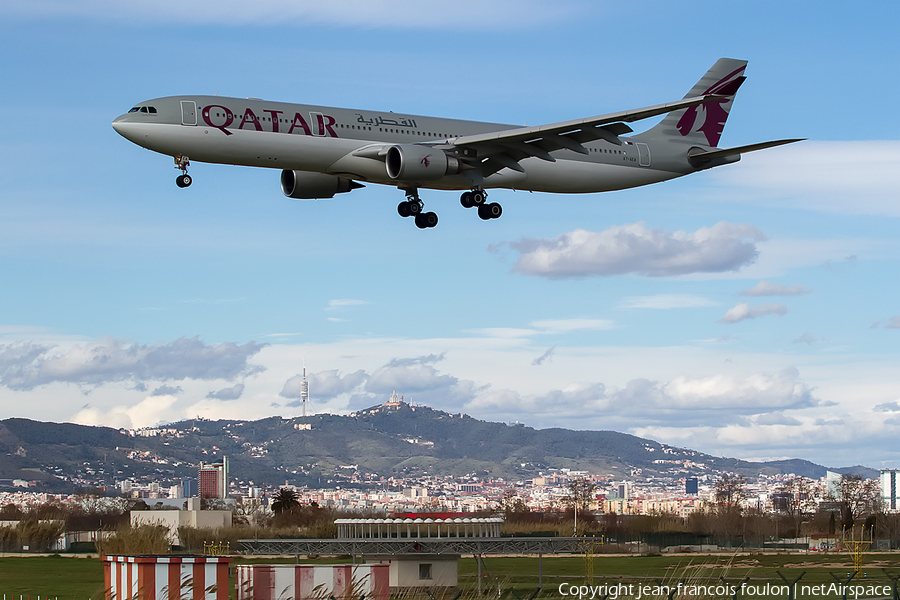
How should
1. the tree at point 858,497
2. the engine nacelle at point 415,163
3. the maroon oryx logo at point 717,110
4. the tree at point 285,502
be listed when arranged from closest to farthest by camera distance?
the engine nacelle at point 415,163 → the maroon oryx logo at point 717,110 → the tree at point 285,502 → the tree at point 858,497

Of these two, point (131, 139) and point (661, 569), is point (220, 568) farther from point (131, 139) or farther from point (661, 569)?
point (661, 569)

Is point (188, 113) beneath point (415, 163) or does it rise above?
above

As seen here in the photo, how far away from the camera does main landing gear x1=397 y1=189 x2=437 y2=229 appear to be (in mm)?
48094

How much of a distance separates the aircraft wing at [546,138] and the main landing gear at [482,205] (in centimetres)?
132

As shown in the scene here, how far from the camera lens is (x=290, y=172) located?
1895 inches

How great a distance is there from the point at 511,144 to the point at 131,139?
1390 cm

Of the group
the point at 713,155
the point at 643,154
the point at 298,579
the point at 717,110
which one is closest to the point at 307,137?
the point at 643,154

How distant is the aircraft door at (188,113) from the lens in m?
41.2

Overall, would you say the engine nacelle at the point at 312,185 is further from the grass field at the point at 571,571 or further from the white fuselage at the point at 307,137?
the grass field at the point at 571,571

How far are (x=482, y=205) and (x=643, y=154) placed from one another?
8863 millimetres

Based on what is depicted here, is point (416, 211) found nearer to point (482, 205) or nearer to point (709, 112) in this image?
point (482, 205)

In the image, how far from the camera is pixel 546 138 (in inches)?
1748

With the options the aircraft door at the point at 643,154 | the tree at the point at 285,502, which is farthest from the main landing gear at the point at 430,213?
the tree at the point at 285,502

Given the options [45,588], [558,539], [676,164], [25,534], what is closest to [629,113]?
[676,164]
